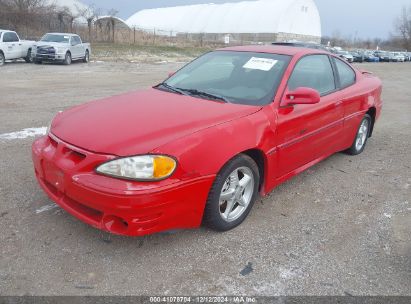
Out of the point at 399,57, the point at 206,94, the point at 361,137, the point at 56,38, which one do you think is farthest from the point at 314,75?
the point at 399,57

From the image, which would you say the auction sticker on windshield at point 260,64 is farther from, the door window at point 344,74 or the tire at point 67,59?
the tire at point 67,59

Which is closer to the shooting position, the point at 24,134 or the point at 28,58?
the point at 24,134

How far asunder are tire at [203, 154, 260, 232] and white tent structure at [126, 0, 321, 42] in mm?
55505

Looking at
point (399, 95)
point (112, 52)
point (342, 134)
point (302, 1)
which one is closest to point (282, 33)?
point (302, 1)

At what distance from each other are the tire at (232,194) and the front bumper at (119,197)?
11cm

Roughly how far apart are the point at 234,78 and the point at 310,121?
2.88 ft

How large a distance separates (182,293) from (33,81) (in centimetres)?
1222

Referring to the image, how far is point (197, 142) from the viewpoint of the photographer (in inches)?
114

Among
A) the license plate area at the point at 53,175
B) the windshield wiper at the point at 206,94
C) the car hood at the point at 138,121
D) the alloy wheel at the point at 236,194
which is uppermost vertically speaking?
the windshield wiper at the point at 206,94

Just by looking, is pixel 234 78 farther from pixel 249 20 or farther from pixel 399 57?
pixel 249 20

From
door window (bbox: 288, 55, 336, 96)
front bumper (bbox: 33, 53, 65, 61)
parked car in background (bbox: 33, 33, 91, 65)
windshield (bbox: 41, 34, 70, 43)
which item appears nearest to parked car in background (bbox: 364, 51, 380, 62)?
parked car in background (bbox: 33, 33, 91, 65)

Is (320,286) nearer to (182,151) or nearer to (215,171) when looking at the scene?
(215,171)

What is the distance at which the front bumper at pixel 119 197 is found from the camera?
2.64 m

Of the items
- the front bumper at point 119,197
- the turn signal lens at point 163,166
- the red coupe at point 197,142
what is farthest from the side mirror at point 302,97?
the turn signal lens at point 163,166
